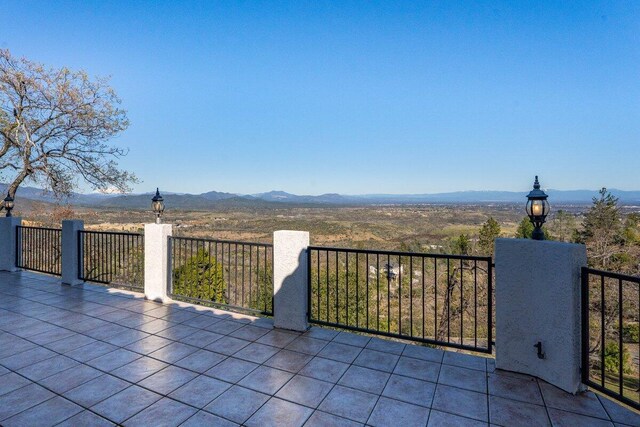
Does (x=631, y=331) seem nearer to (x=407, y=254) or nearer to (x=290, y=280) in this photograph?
(x=407, y=254)

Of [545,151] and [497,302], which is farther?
[545,151]

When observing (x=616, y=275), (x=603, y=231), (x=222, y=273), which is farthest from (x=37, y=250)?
(x=603, y=231)

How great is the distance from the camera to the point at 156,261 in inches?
192

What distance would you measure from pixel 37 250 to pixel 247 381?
6646mm

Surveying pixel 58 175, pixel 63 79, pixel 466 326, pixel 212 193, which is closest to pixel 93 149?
pixel 58 175

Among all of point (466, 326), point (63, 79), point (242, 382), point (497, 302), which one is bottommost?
point (466, 326)

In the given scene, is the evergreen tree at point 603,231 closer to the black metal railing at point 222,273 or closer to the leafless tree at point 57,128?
the black metal railing at point 222,273

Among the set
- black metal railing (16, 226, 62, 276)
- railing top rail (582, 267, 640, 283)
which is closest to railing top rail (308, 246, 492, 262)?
railing top rail (582, 267, 640, 283)

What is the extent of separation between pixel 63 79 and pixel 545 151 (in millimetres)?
34073

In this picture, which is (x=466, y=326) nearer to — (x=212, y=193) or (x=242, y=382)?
(x=242, y=382)

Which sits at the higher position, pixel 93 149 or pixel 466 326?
pixel 93 149

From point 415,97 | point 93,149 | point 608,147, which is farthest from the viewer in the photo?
point 608,147

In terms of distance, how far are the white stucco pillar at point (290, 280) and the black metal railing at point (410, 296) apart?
0.12 m

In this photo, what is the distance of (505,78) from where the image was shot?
14.5 m
